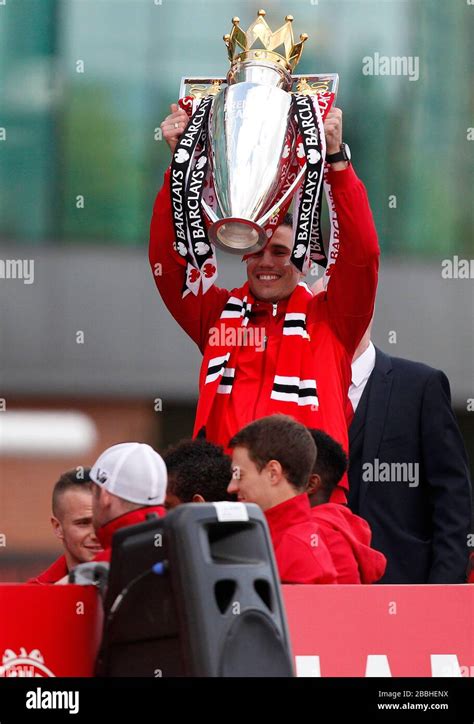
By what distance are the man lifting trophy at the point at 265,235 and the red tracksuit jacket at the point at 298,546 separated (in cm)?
50

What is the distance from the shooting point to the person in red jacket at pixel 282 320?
377cm

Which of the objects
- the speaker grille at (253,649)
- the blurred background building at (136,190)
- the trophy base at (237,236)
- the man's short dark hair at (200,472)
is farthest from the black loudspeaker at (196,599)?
the blurred background building at (136,190)

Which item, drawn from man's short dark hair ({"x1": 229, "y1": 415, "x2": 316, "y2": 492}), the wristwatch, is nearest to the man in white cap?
man's short dark hair ({"x1": 229, "y1": 415, "x2": 316, "y2": 492})

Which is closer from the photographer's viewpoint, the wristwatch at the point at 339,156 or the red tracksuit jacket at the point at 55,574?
the red tracksuit jacket at the point at 55,574

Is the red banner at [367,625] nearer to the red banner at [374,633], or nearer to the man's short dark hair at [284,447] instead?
the red banner at [374,633]

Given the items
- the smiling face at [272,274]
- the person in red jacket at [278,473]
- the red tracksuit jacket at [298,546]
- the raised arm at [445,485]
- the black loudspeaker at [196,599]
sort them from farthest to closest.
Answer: the raised arm at [445,485] < the smiling face at [272,274] < the person in red jacket at [278,473] < the red tracksuit jacket at [298,546] < the black loudspeaker at [196,599]

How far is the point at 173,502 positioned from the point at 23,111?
5.36 metres

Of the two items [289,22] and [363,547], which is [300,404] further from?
[289,22]

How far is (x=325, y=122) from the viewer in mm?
3678

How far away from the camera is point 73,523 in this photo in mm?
3877

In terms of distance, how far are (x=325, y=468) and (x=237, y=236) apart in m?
0.67

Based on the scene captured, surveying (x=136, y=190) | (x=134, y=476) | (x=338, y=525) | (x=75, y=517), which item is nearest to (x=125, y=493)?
(x=134, y=476)

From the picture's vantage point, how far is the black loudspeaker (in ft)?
8.48

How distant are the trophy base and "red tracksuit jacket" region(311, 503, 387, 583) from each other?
0.68 metres
